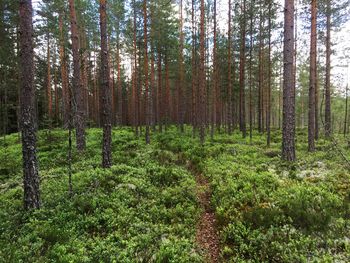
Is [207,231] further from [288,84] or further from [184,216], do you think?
[288,84]

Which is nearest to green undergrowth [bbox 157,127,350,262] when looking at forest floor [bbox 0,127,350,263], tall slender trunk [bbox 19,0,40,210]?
forest floor [bbox 0,127,350,263]

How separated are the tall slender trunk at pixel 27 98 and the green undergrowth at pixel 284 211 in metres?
5.33

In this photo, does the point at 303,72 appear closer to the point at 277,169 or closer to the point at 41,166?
the point at 277,169

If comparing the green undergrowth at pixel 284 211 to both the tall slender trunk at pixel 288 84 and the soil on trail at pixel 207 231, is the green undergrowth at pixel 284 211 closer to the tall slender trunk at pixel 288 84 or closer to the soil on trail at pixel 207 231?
the soil on trail at pixel 207 231

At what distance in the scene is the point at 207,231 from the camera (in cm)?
624

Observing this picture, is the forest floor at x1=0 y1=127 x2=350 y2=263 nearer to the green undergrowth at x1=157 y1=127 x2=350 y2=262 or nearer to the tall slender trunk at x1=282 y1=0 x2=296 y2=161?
the green undergrowth at x1=157 y1=127 x2=350 y2=262

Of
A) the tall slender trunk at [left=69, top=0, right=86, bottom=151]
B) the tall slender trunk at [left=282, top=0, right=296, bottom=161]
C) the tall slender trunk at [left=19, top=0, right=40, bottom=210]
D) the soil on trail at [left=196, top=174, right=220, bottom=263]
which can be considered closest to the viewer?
the soil on trail at [left=196, top=174, right=220, bottom=263]

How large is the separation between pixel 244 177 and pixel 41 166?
9729 millimetres

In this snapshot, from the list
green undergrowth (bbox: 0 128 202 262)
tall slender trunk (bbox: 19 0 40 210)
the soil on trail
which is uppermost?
tall slender trunk (bbox: 19 0 40 210)

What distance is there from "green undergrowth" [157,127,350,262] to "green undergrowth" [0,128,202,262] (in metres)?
1.00

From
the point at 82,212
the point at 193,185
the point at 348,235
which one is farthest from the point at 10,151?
the point at 348,235

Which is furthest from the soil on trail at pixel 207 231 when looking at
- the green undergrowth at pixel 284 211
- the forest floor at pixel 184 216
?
the green undergrowth at pixel 284 211

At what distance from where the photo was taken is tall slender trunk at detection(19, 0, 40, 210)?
6098mm

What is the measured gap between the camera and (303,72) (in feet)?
128
